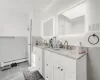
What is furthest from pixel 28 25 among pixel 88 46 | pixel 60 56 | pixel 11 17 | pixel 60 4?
pixel 88 46

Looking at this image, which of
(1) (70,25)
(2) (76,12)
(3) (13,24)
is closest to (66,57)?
(1) (70,25)

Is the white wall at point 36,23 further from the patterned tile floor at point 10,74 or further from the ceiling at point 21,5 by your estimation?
the patterned tile floor at point 10,74

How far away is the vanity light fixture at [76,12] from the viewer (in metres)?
1.46

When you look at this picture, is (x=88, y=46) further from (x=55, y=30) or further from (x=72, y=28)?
(x=55, y=30)

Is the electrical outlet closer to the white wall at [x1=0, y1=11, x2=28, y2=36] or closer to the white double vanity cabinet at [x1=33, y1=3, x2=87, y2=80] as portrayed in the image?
the white double vanity cabinet at [x1=33, y1=3, x2=87, y2=80]

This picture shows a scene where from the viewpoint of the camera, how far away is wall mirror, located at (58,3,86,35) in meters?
1.49

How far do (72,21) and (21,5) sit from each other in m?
1.91

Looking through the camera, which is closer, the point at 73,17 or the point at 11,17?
the point at 73,17

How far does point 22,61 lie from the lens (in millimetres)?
3369

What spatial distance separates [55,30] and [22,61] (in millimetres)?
2309

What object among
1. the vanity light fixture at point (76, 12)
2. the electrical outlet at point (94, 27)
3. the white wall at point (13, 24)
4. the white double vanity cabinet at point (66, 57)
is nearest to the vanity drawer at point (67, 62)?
the white double vanity cabinet at point (66, 57)

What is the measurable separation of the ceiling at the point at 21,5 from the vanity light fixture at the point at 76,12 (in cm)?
94

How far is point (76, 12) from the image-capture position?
5.40ft

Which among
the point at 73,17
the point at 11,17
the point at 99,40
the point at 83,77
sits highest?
the point at 11,17
